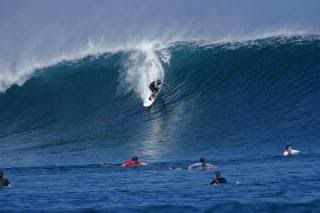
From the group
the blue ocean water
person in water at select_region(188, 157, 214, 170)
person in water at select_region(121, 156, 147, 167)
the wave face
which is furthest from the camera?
the wave face

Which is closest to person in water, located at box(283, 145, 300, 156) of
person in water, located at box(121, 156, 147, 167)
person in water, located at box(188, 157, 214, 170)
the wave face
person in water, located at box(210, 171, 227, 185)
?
person in water, located at box(188, 157, 214, 170)

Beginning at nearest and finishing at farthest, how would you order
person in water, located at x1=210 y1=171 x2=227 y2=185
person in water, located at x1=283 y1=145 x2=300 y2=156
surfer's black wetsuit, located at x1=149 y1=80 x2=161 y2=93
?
1. person in water, located at x1=210 y1=171 x2=227 y2=185
2. person in water, located at x1=283 y1=145 x2=300 y2=156
3. surfer's black wetsuit, located at x1=149 y1=80 x2=161 y2=93

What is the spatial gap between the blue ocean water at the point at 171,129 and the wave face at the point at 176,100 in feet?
0.25

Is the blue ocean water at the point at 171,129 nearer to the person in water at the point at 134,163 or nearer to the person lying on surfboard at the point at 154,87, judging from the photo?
the person in water at the point at 134,163

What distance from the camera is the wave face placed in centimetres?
3181

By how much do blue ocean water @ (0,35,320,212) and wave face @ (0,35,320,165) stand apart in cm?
8

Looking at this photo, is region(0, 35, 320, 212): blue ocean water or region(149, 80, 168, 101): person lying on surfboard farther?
→ region(149, 80, 168, 101): person lying on surfboard

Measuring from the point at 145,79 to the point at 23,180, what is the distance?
1730 centimetres

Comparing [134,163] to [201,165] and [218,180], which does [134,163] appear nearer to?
[201,165]

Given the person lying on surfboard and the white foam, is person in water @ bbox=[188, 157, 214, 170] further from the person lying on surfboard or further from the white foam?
the white foam

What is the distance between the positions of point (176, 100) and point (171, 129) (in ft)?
14.8

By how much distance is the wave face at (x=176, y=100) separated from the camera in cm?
3181

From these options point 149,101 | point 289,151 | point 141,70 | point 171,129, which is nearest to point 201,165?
point 289,151

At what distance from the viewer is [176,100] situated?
3803 centimetres
